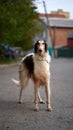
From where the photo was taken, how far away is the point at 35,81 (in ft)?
41.6

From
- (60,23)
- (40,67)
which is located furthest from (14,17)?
(60,23)

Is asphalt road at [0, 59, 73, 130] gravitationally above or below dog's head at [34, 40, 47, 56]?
below

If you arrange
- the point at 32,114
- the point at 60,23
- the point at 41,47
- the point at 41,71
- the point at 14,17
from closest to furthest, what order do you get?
the point at 32,114 < the point at 41,47 < the point at 41,71 < the point at 14,17 < the point at 60,23

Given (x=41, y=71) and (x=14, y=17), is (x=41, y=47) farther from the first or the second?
(x=14, y=17)

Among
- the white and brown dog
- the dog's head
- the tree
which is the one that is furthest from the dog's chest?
the tree

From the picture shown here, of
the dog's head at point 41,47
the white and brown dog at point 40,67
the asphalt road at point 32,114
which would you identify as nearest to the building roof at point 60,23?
the asphalt road at point 32,114

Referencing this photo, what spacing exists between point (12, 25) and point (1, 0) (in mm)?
4528

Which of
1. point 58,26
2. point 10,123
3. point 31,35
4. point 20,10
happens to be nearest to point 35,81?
point 10,123

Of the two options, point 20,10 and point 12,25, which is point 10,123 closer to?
point 12,25

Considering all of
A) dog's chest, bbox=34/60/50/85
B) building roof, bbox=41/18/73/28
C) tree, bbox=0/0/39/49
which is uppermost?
dog's chest, bbox=34/60/50/85

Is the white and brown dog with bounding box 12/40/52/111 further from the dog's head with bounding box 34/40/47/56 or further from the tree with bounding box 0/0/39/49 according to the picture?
the tree with bounding box 0/0/39/49

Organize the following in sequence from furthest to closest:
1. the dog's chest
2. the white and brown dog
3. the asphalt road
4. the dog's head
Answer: the dog's chest
the white and brown dog
the dog's head
the asphalt road

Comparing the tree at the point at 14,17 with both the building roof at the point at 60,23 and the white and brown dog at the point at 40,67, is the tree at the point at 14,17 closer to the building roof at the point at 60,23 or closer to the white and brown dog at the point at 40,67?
the white and brown dog at the point at 40,67

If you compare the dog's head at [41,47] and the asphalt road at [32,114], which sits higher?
the dog's head at [41,47]
